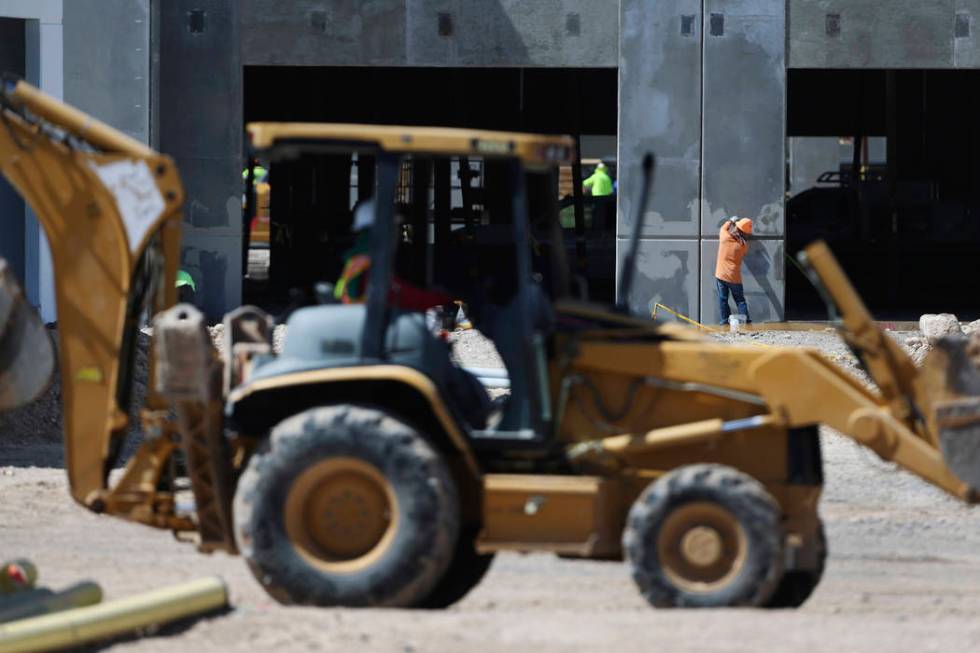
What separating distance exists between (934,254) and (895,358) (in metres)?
25.8

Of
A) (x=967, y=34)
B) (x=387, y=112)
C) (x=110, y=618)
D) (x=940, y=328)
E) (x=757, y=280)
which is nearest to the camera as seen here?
(x=110, y=618)

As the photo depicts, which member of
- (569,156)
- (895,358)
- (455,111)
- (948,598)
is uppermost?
(455,111)

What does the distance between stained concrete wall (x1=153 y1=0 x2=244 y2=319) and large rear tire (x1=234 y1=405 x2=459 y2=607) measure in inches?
612

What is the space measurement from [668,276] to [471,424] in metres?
15.4

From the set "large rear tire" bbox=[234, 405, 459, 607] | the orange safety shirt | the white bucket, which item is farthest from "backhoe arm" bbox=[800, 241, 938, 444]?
the orange safety shirt

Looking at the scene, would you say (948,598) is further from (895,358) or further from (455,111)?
(455,111)

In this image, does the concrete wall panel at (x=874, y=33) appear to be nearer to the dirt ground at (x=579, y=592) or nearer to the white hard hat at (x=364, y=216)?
the dirt ground at (x=579, y=592)

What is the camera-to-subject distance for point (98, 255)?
9.37m

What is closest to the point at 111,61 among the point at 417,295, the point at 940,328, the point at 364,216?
the point at 940,328

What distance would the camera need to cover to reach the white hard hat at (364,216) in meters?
8.91

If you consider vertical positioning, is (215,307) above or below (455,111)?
below

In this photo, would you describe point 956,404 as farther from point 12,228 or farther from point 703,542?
point 12,228

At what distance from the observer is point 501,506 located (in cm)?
888

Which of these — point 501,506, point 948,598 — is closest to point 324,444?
point 501,506
